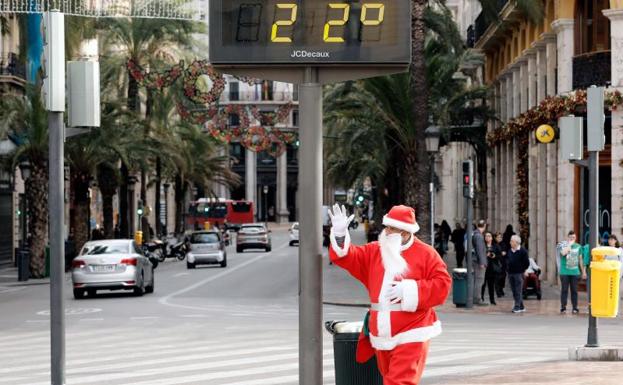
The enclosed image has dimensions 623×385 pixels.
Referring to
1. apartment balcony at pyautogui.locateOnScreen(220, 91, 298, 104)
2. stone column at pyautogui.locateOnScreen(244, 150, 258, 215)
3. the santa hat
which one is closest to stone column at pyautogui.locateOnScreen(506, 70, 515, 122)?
the santa hat

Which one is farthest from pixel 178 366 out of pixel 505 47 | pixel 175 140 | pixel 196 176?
pixel 196 176

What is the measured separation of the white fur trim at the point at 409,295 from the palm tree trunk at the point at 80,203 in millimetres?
40786

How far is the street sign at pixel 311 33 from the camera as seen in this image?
949cm

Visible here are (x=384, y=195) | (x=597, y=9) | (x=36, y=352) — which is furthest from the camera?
(x=384, y=195)

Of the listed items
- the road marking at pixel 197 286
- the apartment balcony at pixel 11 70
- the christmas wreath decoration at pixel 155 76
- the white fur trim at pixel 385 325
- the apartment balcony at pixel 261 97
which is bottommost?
the road marking at pixel 197 286

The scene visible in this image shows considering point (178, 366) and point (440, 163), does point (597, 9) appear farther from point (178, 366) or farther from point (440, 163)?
point (440, 163)

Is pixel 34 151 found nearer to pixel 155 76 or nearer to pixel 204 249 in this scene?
pixel 155 76

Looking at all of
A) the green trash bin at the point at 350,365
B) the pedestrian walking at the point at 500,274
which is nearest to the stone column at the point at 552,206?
the pedestrian walking at the point at 500,274

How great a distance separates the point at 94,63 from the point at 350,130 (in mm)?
38193

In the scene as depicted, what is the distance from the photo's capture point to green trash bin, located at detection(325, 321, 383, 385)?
10.2 m

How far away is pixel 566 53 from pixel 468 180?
8029 mm

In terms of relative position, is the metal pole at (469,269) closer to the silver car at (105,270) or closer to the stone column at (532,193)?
the silver car at (105,270)

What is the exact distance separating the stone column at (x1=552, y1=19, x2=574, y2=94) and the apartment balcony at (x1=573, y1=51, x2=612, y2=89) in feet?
1.26

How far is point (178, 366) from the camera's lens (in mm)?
16609
